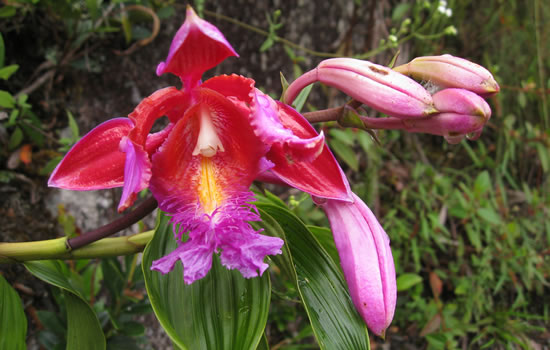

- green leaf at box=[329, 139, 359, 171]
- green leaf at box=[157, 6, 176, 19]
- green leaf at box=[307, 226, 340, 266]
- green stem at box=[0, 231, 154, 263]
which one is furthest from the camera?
green leaf at box=[329, 139, 359, 171]

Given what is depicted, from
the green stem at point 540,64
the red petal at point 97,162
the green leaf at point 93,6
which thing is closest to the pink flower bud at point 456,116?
the red petal at point 97,162

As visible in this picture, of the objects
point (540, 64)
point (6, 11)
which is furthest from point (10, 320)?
point (540, 64)

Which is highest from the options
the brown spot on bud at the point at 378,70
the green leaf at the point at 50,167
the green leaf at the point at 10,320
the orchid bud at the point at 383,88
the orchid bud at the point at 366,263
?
the brown spot on bud at the point at 378,70

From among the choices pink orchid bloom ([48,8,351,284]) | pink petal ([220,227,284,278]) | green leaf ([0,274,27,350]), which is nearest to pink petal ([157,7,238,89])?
pink orchid bloom ([48,8,351,284])

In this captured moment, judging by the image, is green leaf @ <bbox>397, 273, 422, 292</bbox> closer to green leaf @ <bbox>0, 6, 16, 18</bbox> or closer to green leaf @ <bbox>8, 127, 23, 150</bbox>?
green leaf @ <bbox>8, 127, 23, 150</bbox>

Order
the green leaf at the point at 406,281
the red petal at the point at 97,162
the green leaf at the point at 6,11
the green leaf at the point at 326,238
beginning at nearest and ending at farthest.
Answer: the red petal at the point at 97,162 < the green leaf at the point at 326,238 < the green leaf at the point at 6,11 < the green leaf at the point at 406,281

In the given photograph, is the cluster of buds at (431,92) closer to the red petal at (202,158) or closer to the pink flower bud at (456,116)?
the pink flower bud at (456,116)
